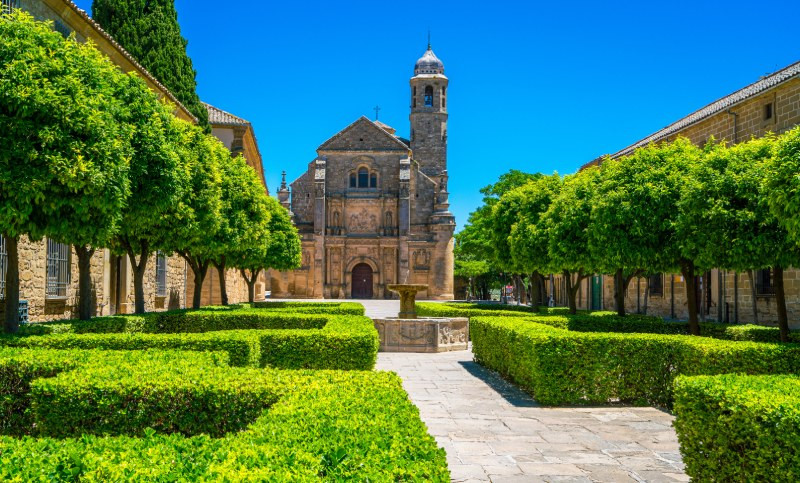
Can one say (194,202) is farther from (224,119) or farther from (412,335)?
(224,119)

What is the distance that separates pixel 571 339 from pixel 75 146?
8123 millimetres

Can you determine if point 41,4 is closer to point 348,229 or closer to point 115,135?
point 115,135

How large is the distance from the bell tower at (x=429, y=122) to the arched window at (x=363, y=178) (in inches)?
336

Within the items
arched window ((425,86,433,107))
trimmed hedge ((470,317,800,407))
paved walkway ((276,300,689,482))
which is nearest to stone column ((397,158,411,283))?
arched window ((425,86,433,107))

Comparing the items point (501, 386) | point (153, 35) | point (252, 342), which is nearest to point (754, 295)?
point (501, 386)

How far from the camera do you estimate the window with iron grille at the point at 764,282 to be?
23.6 meters

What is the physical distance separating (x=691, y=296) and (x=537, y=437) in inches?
315

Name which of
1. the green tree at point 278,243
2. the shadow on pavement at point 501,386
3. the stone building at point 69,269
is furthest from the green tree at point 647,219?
the green tree at point 278,243

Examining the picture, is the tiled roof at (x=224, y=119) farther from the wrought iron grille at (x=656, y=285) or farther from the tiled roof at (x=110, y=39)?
the wrought iron grille at (x=656, y=285)

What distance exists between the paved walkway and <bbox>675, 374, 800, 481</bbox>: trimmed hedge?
662 millimetres

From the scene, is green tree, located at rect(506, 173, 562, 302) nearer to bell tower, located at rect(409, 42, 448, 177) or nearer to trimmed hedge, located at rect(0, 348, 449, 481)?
trimmed hedge, located at rect(0, 348, 449, 481)

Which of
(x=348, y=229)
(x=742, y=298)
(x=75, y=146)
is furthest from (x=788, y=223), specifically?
(x=348, y=229)

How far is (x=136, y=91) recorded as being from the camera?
43.5 ft

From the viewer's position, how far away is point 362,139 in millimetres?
59750
